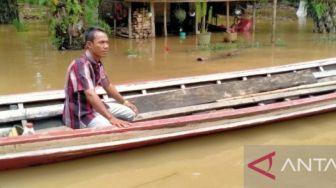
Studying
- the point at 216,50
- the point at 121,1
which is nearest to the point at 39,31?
the point at 121,1

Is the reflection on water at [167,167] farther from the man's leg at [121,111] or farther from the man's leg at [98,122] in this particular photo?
the man's leg at [121,111]

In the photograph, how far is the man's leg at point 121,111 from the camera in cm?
511

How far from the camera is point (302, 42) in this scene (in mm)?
15289

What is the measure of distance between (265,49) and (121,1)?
5.34 metres

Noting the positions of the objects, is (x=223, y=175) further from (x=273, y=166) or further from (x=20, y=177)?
(x=20, y=177)

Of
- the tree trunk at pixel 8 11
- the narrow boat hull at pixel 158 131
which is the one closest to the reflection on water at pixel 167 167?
the narrow boat hull at pixel 158 131

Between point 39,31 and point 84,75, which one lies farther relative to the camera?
point 39,31

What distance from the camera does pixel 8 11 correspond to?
2062 centimetres

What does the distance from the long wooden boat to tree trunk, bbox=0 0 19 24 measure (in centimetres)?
1551

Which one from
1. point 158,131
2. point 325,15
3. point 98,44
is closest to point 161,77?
point 158,131

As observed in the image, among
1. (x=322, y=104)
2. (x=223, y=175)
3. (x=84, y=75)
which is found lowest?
(x=223, y=175)

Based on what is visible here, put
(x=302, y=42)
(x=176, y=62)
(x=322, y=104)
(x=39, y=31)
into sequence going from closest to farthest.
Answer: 1. (x=322, y=104)
2. (x=176, y=62)
3. (x=302, y=42)
4. (x=39, y=31)

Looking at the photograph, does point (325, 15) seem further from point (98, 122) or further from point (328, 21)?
point (98, 122)

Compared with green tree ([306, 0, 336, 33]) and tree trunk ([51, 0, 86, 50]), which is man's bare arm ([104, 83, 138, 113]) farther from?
green tree ([306, 0, 336, 33])
